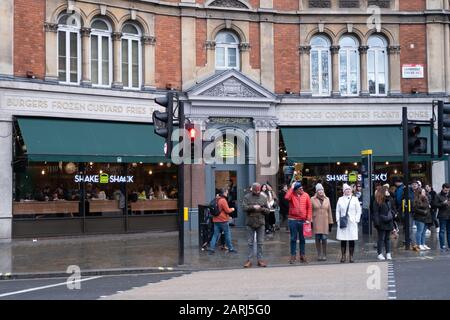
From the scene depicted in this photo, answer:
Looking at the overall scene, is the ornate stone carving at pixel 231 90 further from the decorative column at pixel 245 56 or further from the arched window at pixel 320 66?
the arched window at pixel 320 66

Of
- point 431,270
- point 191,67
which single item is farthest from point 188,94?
point 431,270

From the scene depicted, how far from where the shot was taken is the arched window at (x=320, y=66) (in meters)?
25.4

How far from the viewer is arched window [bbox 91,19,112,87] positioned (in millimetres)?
22553

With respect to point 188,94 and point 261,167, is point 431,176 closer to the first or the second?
point 261,167

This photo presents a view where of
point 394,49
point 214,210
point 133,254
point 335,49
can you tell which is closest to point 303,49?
point 335,49

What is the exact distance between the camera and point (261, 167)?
24.3m

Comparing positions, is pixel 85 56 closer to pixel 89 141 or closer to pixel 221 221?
pixel 89 141

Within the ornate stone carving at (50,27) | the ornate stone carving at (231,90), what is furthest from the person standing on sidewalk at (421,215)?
the ornate stone carving at (50,27)

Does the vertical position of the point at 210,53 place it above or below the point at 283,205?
above

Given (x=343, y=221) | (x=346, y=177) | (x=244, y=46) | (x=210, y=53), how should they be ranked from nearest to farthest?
(x=343, y=221) < (x=210, y=53) < (x=244, y=46) < (x=346, y=177)

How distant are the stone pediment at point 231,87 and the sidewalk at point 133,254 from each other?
218 inches

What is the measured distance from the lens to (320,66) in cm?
2550

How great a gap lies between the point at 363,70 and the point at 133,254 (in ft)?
42.9

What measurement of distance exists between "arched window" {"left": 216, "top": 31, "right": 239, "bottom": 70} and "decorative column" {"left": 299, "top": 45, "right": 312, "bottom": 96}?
251cm
